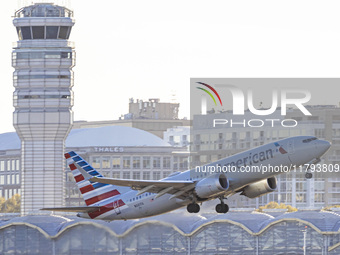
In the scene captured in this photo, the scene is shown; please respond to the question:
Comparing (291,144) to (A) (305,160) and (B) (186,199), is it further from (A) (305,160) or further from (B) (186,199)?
(B) (186,199)

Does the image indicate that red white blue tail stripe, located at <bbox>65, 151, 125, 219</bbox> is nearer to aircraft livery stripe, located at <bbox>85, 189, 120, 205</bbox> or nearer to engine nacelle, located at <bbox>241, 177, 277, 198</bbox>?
aircraft livery stripe, located at <bbox>85, 189, 120, 205</bbox>

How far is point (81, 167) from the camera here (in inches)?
7047

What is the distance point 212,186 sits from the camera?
15238 centimetres

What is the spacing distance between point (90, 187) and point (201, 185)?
2563cm

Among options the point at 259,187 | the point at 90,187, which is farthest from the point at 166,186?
the point at 90,187

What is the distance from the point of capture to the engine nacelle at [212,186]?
5974 inches

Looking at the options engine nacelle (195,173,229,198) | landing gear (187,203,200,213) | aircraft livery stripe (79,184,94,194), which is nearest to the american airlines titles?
engine nacelle (195,173,229,198)

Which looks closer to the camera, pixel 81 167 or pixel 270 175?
pixel 270 175

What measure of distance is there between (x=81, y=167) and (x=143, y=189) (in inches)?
918

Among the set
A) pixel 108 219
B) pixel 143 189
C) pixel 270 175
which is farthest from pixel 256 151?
pixel 108 219

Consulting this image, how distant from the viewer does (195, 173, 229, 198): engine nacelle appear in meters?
152

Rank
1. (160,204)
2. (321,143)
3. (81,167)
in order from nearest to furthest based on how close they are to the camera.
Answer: (321,143) → (160,204) → (81,167)

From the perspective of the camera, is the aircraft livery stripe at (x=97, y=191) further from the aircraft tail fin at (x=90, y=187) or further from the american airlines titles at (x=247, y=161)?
the american airlines titles at (x=247, y=161)

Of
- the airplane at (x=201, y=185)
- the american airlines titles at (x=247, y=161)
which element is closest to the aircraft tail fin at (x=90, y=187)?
the airplane at (x=201, y=185)
